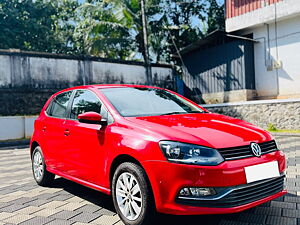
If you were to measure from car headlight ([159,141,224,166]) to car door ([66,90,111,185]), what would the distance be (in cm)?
95

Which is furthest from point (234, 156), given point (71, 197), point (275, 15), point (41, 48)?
point (41, 48)

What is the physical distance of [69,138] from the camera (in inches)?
160

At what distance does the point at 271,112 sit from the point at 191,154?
1086 cm

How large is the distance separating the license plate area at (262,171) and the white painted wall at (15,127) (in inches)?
469

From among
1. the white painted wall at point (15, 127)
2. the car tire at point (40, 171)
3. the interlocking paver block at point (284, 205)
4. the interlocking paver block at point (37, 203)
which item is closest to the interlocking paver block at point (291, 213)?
the interlocking paver block at point (284, 205)

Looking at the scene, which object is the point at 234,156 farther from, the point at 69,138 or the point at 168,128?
the point at 69,138

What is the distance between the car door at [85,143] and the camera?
3.50 meters

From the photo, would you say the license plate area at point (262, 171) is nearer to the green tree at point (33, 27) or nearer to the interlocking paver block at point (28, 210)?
the interlocking paver block at point (28, 210)

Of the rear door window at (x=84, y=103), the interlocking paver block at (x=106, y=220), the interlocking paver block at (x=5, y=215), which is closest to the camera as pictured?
the interlocking paver block at (x=106, y=220)

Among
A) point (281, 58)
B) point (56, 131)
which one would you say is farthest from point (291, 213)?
point (281, 58)

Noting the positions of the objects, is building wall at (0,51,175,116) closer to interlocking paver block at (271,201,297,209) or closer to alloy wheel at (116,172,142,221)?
alloy wheel at (116,172,142,221)

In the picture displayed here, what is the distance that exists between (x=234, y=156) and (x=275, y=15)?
13011 mm

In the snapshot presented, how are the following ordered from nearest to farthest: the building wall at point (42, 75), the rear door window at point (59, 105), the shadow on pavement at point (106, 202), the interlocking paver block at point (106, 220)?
the shadow on pavement at point (106, 202) → the interlocking paver block at point (106, 220) → the rear door window at point (59, 105) → the building wall at point (42, 75)

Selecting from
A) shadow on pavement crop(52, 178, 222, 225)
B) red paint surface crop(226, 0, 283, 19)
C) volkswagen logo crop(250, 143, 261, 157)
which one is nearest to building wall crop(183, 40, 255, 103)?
red paint surface crop(226, 0, 283, 19)
